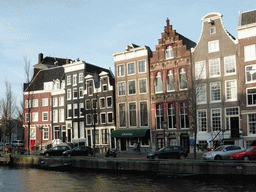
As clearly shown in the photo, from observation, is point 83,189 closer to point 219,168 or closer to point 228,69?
point 219,168

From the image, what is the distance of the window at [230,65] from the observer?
1609 inches

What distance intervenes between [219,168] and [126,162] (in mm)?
9694

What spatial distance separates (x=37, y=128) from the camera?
6612 cm

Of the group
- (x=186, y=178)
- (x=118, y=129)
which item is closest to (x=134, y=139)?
(x=118, y=129)

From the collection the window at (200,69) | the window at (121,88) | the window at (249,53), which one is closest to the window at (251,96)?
the window at (249,53)

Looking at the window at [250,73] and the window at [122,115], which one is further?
the window at [122,115]

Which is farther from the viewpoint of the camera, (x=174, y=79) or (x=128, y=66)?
(x=128, y=66)

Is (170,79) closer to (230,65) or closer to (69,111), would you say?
(230,65)

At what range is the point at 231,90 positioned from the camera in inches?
1614

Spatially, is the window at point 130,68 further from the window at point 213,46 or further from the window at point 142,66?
the window at point 213,46

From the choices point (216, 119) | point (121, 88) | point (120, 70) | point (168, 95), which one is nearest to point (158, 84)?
point (168, 95)

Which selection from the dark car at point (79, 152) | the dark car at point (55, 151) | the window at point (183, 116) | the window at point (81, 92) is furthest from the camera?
the window at point (81, 92)

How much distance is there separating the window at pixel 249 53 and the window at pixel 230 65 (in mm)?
1484

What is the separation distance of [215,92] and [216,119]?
3.47 m
